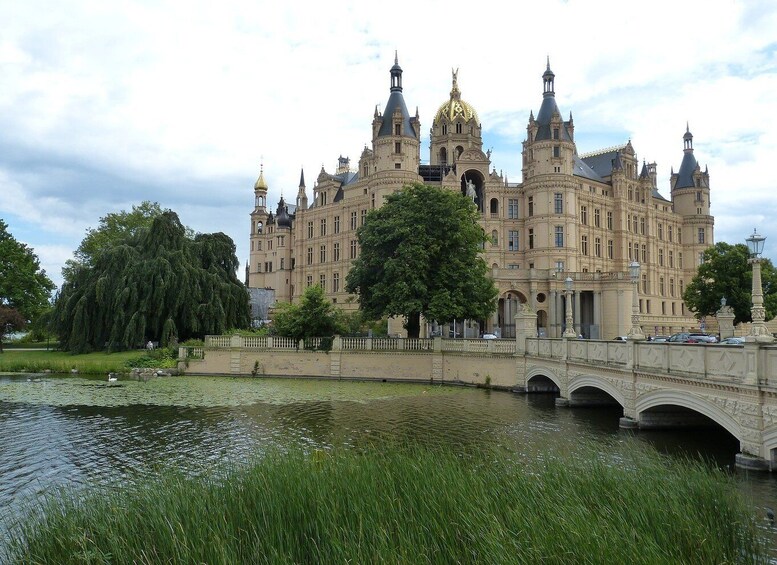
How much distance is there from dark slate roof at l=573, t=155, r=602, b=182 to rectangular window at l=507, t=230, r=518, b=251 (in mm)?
10535

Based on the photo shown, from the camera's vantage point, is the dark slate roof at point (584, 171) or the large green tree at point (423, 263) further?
the dark slate roof at point (584, 171)

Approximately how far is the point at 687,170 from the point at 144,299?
72559 millimetres

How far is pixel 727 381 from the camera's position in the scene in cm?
1395

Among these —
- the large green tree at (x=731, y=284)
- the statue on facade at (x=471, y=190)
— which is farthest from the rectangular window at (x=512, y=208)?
the large green tree at (x=731, y=284)

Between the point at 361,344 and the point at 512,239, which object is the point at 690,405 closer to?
the point at 361,344

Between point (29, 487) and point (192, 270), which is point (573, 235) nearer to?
point (192, 270)

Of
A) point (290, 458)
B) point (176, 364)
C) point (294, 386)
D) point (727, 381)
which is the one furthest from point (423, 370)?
point (290, 458)

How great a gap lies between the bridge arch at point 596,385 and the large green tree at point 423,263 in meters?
12.2

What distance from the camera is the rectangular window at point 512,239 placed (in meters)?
70.6

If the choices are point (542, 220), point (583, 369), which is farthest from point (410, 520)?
point (542, 220)

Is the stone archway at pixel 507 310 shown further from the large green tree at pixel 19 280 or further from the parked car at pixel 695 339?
the large green tree at pixel 19 280

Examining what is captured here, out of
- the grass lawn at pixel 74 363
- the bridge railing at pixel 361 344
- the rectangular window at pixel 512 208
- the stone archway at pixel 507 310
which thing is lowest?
the grass lawn at pixel 74 363

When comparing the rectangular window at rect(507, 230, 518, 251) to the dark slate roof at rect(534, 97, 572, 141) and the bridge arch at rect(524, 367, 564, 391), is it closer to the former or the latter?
the dark slate roof at rect(534, 97, 572, 141)

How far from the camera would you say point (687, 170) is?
269ft
